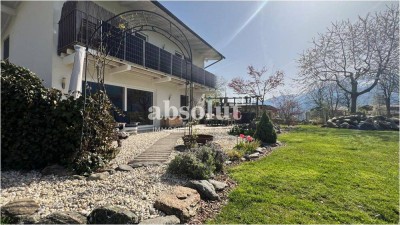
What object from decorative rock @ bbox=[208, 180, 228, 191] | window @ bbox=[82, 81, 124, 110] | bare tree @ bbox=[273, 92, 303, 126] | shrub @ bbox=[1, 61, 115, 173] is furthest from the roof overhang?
bare tree @ bbox=[273, 92, 303, 126]

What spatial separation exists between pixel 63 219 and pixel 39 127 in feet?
8.32

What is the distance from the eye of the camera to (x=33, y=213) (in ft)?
8.29

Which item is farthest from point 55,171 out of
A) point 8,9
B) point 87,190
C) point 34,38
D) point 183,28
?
point 8,9

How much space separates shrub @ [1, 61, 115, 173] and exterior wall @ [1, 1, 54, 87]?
12.8 ft

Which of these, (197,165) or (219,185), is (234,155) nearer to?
(197,165)

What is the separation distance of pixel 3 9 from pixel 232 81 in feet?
59.0

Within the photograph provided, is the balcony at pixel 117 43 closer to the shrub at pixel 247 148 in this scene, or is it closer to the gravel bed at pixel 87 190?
the shrub at pixel 247 148

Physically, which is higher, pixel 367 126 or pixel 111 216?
pixel 367 126

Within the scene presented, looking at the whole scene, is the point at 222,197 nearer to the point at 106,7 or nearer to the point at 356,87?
the point at 106,7

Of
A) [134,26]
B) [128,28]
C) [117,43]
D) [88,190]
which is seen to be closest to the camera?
[88,190]

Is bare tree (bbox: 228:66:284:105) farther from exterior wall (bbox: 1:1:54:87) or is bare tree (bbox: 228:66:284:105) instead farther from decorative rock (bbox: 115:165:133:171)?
→ decorative rock (bbox: 115:165:133:171)

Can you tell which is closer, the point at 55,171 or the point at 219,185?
the point at 219,185

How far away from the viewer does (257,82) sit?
20875mm

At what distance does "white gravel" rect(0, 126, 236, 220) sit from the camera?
277cm
